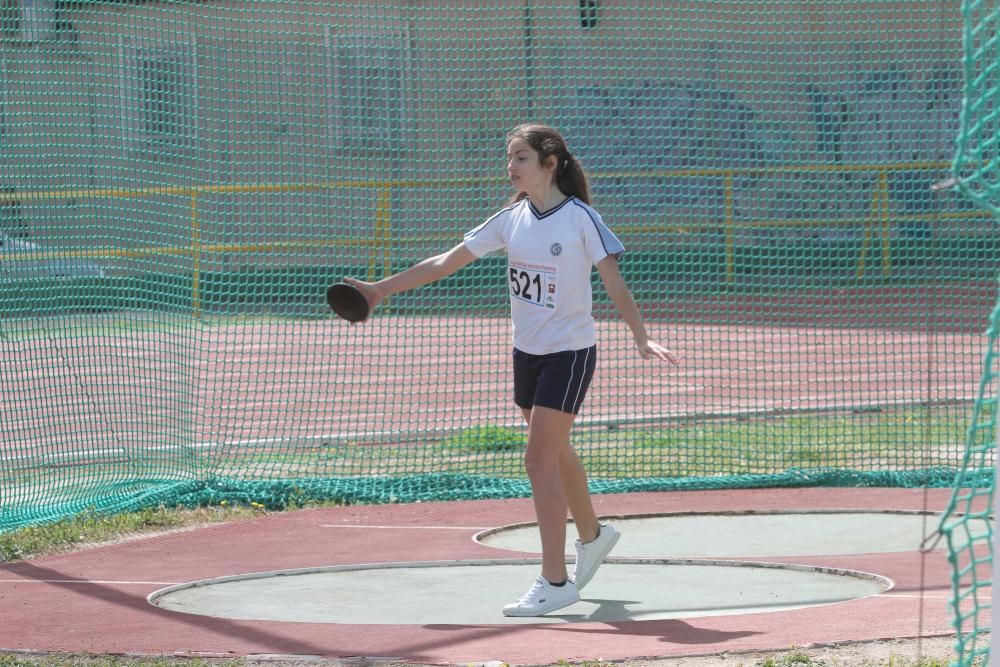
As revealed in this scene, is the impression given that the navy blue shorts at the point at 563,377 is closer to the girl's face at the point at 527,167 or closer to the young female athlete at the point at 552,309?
the young female athlete at the point at 552,309

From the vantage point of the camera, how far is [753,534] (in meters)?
8.00

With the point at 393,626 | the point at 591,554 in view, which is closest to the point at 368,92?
the point at 591,554

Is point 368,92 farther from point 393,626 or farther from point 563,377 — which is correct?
point 393,626

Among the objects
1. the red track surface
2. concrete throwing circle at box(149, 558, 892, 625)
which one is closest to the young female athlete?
concrete throwing circle at box(149, 558, 892, 625)

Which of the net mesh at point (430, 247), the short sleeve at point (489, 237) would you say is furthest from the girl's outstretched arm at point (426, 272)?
the net mesh at point (430, 247)

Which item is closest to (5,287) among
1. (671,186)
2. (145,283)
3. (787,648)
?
(145,283)

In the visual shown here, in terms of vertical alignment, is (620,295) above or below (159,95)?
below

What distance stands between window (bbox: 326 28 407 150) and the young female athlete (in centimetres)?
910

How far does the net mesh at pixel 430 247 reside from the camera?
10016mm

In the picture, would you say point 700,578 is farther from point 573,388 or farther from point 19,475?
point 19,475

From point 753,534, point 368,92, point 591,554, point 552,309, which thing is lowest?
point 753,534

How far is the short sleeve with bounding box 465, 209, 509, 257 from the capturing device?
6512mm

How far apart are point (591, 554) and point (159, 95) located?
28.1 ft

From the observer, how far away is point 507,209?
6.54 m
